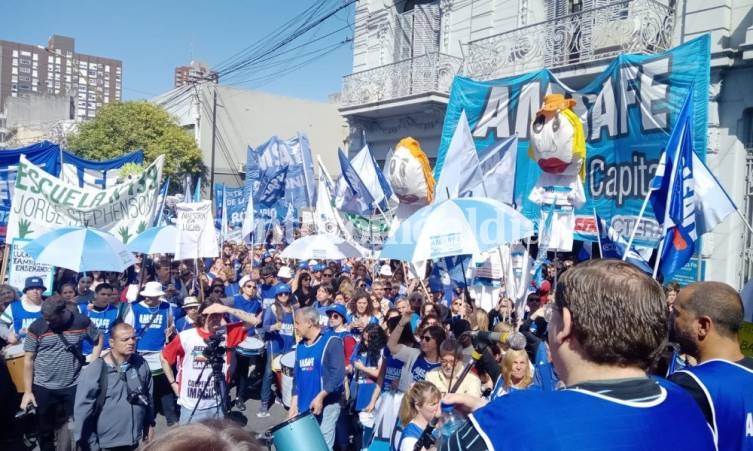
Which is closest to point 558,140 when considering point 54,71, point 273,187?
point 273,187

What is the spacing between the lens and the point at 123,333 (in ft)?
15.6

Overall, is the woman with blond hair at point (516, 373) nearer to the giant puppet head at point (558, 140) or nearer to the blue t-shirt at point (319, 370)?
the blue t-shirt at point (319, 370)

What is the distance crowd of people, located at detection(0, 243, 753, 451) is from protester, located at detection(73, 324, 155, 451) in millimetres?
10

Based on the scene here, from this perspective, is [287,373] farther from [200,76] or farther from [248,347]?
[200,76]

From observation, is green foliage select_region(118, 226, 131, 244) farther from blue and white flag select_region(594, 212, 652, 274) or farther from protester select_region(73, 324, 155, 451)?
blue and white flag select_region(594, 212, 652, 274)

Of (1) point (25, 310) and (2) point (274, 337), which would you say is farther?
(2) point (274, 337)

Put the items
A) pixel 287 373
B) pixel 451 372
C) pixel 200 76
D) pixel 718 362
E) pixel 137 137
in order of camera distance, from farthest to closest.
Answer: pixel 200 76, pixel 137 137, pixel 287 373, pixel 451 372, pixel 718 362

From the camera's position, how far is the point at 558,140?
7.38 metres

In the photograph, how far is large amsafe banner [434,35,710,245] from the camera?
24.1 ft

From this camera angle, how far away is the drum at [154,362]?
647 centimetres

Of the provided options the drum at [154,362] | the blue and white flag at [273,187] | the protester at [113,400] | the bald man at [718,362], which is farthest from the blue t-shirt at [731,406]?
the blue and white flag at [273,187]

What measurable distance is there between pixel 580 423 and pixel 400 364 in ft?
13.4

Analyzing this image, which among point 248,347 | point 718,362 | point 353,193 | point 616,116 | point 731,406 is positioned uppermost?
point 616,116

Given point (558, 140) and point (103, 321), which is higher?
point (558, 140)
